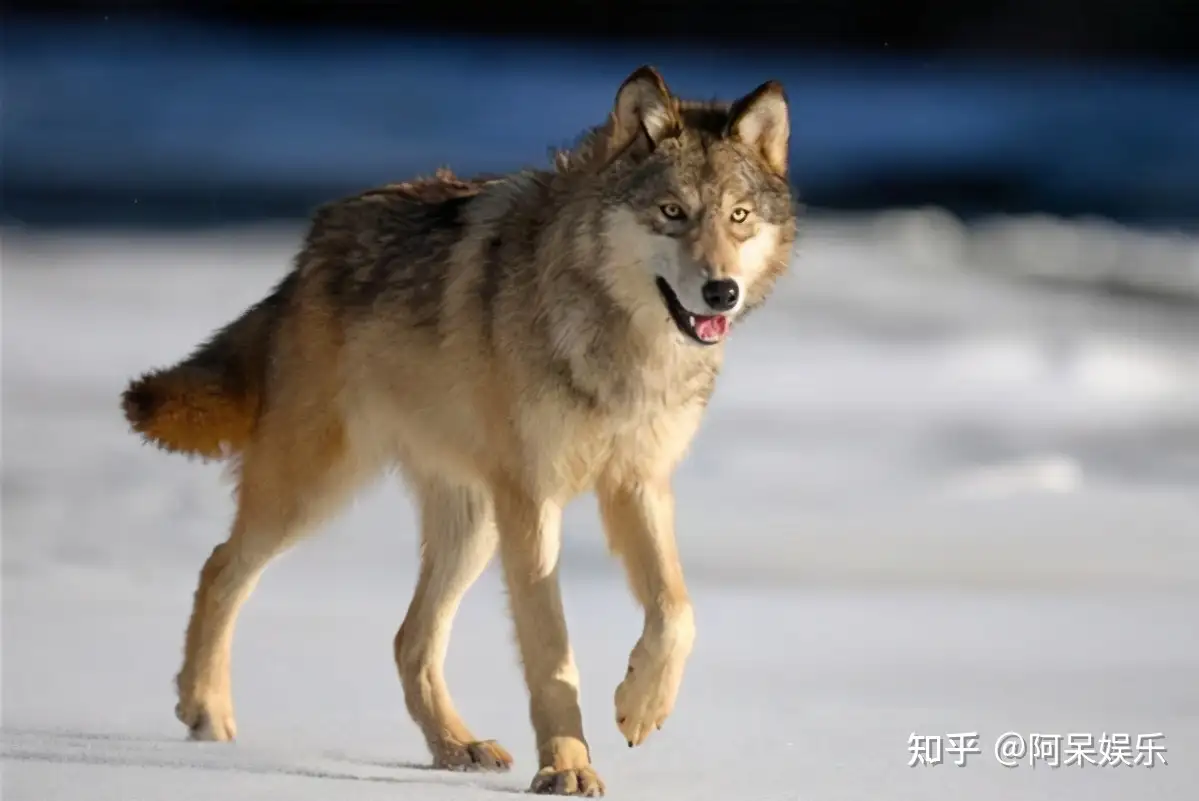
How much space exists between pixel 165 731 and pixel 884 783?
82.2 inches

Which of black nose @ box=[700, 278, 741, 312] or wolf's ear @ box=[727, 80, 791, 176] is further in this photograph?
wolf's ear @ box=[727, 80, 791, 176]

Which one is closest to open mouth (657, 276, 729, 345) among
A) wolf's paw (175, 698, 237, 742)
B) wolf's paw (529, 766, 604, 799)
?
wolf's paw (529, 766, 604, 799)

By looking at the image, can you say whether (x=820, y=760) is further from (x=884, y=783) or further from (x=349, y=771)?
(x=349, y=771)

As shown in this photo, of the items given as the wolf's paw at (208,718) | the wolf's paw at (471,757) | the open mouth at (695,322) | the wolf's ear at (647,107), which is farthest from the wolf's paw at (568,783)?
the wolf's ear at (647,107)

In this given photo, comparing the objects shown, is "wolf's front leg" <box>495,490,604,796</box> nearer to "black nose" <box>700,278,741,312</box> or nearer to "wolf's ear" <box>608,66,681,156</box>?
"black nose" <box>700,278,741,312</box>

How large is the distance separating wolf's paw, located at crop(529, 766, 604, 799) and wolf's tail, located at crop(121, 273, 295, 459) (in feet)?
5.27

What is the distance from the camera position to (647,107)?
4.39m

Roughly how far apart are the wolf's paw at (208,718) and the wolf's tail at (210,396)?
73cm

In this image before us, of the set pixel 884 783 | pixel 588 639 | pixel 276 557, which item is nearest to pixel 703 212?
pixel 884 783

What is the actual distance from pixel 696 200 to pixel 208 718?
6.93 feet

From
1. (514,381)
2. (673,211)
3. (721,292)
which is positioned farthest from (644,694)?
(673,211)

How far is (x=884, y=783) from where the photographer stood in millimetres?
4441

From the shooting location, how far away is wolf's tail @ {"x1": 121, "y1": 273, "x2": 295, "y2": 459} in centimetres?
530

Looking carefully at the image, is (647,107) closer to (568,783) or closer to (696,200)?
(696,200)
